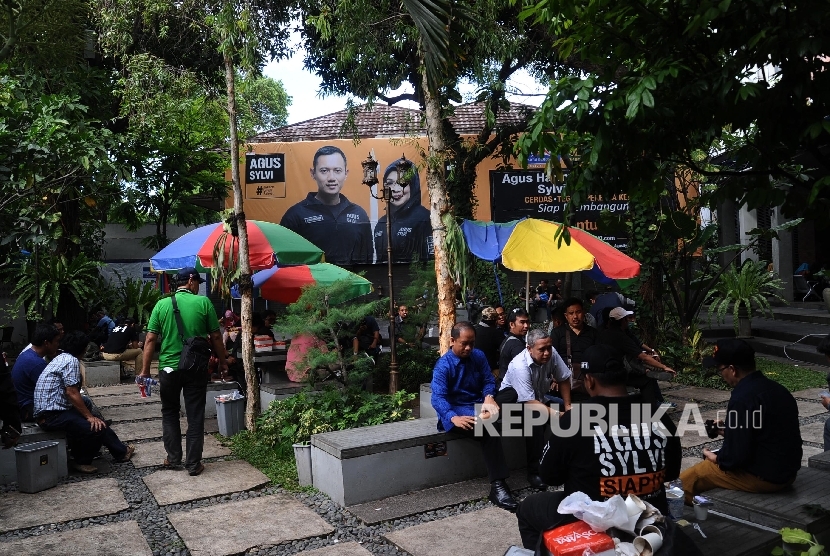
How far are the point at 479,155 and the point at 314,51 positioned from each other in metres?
5.72

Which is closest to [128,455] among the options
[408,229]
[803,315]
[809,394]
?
[809,394]

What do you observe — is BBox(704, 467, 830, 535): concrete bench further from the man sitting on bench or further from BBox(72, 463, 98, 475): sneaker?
BBox(72, 463, 98, 475): sneaker

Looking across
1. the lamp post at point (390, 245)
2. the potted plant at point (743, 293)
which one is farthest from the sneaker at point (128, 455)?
the potted plant at point (743, 293)

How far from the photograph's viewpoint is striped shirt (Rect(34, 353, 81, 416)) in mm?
6930

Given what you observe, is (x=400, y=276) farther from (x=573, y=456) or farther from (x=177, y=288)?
(x=573, y=456)

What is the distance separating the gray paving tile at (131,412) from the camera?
388 inches

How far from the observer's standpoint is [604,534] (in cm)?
321

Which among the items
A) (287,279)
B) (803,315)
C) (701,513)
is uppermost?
(287,279)

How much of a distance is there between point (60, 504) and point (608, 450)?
482 cm

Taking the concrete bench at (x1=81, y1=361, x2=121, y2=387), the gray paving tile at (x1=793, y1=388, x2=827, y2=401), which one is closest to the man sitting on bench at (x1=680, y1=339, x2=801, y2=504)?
the gray paving tile at (x1=793, y1=388, x2=827, y2=401)

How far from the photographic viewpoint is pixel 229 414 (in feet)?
27.7

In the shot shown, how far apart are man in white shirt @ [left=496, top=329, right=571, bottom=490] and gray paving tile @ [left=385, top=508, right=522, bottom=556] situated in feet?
2.35

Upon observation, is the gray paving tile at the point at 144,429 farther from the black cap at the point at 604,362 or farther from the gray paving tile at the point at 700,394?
the gray paving tile at the point at 700,394

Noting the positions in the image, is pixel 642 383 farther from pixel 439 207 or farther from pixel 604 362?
pixel 604 362
